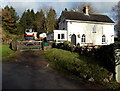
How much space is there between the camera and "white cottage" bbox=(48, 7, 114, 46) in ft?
87.8

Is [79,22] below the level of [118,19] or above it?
below

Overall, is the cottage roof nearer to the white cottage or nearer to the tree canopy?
the white cottage

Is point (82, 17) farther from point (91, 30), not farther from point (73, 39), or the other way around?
point (73, 39)

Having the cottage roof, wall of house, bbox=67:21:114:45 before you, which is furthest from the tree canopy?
wall of house, bbox=67:21:114:45

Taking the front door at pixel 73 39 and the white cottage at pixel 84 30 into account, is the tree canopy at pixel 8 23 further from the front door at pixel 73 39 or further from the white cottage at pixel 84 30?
the front door at pixel 73 39

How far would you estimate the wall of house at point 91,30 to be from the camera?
27.2m

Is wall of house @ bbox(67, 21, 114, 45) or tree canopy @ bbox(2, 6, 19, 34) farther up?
tree canopy @ bbox(2, 6, 19, 34)

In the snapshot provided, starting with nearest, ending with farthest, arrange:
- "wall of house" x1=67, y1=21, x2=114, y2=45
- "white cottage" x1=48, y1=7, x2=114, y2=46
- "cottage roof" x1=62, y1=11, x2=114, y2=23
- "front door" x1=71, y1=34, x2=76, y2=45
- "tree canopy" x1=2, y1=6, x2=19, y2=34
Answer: "white cottage" x1=48, y1=7, x2=114, y2=46 < "wall of house" x1=67, y1=21, x2=114, y2=45 < "front door" x1=71, y1=34, x2=76, y2=45 < "cottage roof" x1=62, y1=11, x2=114, y2=23 < "tree canopy" x1=2, y1=6, x2=19, y2=34

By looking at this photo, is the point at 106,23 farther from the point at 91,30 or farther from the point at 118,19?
the point at 118,19

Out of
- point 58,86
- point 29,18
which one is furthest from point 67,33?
point 29,18

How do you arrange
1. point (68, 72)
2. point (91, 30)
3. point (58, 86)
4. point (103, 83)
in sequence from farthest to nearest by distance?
point (91, 30)
point (68, 72)
point (103, 83)
point (58, 86)

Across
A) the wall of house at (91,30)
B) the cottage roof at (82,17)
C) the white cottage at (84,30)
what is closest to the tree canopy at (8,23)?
the cottage roof at (82,17)

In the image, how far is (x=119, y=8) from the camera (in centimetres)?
4222

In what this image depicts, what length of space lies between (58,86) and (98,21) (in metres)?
26.1
